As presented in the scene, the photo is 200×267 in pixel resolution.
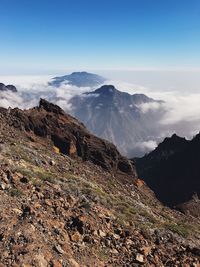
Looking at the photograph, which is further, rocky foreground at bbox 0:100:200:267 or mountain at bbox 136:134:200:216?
mountain at bbox 136:134:200:216

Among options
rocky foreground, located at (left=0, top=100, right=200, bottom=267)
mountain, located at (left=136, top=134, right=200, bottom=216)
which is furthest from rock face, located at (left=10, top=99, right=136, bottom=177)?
mountain, located at (left=136, top=134, right=200, bottom=216)

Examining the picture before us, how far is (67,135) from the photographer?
8131 cm

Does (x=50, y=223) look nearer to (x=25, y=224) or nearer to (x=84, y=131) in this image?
(x=25, y=224)

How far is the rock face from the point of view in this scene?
7606 centimetres

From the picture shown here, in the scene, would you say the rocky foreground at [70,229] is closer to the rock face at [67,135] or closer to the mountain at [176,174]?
the rock face at [67,135]

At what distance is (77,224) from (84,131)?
61.9 metres

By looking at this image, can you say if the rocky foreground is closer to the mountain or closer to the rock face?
the rock face

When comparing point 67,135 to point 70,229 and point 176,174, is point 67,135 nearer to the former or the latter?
point 70,229

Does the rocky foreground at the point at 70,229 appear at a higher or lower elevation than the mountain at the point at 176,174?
higher

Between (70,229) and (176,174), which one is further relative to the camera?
(176,174)

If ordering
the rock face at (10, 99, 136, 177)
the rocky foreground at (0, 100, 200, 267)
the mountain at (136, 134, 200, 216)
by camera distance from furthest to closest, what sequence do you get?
the mountain at (136, 134, 200, 216), the rock face at (10, 99, 136, 177), the rocky foreground at (0, 100, 200, 267)

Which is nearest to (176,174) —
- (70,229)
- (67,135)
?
(67,135)

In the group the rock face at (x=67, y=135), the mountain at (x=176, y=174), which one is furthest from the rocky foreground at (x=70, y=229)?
the mountain at (x=176, y=174)

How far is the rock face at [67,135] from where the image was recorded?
76062mm
